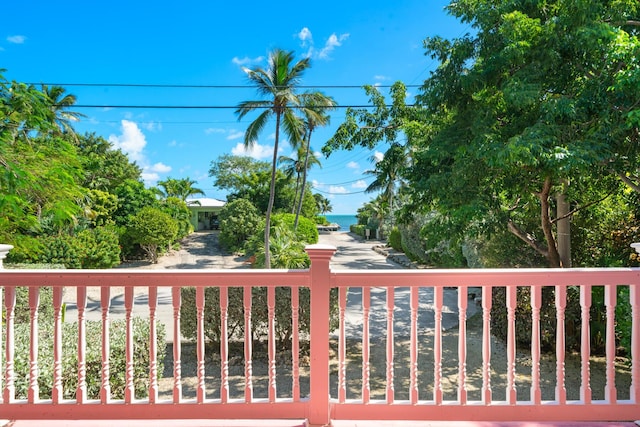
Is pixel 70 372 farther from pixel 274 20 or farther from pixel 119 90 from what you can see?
pixel 119 90

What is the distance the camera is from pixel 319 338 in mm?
1855

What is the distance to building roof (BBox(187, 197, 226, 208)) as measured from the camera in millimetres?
26359

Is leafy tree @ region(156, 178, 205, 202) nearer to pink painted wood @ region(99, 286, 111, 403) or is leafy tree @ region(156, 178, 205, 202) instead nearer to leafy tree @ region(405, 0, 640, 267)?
leafy tree @ region(405, 0, 640, 267)

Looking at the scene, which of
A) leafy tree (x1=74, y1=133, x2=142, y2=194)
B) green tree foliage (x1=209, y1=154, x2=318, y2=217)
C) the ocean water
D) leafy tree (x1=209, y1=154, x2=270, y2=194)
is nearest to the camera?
leafy tree (x1=74, y1=133, x2=142, y2=194)

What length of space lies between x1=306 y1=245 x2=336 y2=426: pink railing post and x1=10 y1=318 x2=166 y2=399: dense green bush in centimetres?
158

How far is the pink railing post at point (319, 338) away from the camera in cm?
184

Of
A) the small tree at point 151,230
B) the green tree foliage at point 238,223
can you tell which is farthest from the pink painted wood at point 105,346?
the green tree foliage at point 238,223

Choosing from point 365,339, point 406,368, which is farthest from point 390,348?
point 406,368

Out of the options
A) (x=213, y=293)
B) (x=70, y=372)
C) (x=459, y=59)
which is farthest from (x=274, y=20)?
(x=70, y=372)

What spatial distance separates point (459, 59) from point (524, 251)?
302cm

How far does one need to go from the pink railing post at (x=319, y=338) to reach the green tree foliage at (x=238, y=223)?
640 inches

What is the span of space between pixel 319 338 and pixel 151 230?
14652mm

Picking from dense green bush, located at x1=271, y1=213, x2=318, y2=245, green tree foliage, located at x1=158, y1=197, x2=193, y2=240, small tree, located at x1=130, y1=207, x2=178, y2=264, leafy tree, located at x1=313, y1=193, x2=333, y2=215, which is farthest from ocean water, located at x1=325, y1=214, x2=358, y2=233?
small tree, located at x1=130, y1=207, x2=178, y2=264

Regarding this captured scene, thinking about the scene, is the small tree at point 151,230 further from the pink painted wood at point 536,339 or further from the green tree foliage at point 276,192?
the pink painted wood at point 536,339
